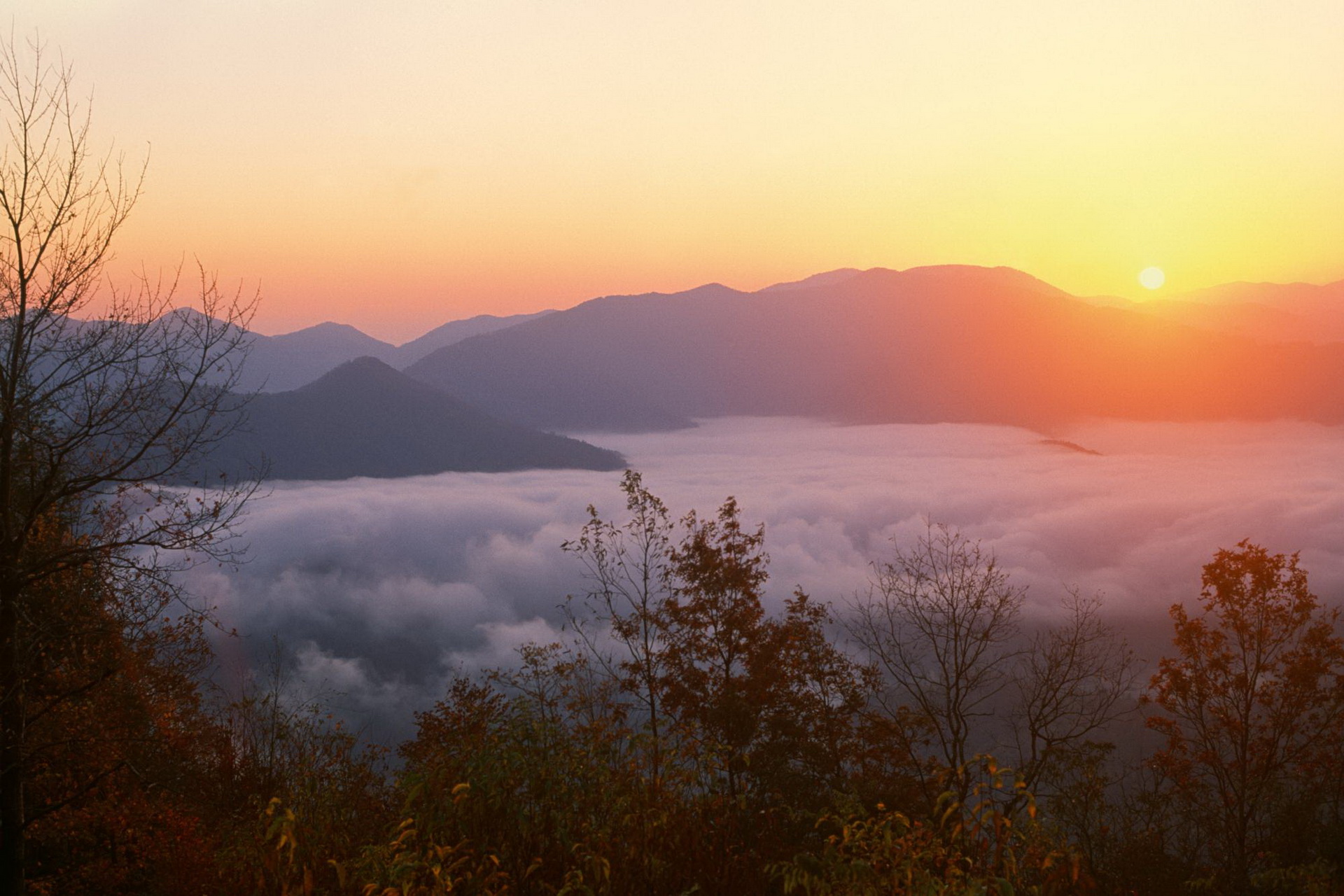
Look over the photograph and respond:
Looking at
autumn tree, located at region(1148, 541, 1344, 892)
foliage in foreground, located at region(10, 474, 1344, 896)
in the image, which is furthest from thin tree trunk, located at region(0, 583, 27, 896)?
autumn tree, located at region(1148, 541, 1344, 892)

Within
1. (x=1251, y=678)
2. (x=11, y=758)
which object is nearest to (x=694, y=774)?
(x=11, y=758)

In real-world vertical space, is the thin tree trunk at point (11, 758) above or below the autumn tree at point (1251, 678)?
above

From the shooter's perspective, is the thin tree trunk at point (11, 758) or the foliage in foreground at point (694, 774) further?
the thin tree trunk at point (11, 758)

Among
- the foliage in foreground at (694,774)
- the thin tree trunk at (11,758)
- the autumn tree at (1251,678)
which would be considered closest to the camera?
the foliage in foreground at (694,774)

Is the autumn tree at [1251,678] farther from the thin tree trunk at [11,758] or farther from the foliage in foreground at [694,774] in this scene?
the thin tree trunk at [11,758]

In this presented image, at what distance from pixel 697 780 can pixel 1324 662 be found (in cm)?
2977

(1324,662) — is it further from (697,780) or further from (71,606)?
(71,606)

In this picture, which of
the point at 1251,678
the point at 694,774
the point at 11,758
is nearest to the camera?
the point at 694,774

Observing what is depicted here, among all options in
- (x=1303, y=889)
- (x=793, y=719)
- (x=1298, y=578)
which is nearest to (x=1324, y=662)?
(x=1298, y=578)

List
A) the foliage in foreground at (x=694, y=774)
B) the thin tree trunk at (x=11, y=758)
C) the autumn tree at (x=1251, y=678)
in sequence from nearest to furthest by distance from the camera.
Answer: the foliage in foreground at (x=694, y=774)
the thin tree trunk at (x=11, y=758)
the autumn tree at (x=1251, y=678)

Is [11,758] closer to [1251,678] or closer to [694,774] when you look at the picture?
[694,774]

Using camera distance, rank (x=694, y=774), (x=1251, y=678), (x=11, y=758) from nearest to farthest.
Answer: (x=694, y=774) → (x=11, y=758) → (x=1251, y=678)

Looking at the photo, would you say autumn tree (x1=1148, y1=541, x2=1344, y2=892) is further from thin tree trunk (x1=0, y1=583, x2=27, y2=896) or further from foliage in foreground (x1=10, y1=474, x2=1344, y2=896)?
thin tree trunk (x1=0, y1=583, x2=27, y2=896)

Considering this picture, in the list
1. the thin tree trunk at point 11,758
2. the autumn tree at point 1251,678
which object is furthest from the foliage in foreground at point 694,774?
the thin tree trunk at point 11,758
